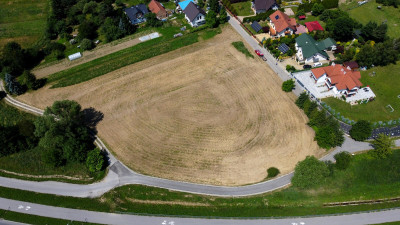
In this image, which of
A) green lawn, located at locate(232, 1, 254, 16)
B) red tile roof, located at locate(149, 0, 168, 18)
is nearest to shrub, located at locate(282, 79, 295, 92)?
green lawn, located at locate(232, 1, 254, 16)

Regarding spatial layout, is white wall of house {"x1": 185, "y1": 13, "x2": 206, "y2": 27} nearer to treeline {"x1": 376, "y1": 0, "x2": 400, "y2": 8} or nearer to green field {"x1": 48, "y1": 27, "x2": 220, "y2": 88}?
green field {"x1": 48, "y1": 27, "x2": 220, "y2": 88}

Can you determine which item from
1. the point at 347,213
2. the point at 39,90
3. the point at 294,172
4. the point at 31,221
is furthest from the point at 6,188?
the point at 347,213

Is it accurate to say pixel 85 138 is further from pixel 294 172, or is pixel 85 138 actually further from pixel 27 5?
pixel 27 5

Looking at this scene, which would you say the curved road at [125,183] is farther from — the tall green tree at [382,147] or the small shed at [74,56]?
the small shed at [74,56]

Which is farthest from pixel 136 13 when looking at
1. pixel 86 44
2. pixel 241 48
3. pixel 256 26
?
pixel 256 26

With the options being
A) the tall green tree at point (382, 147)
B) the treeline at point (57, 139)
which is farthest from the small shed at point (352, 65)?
the treeline at point (57, 139)
